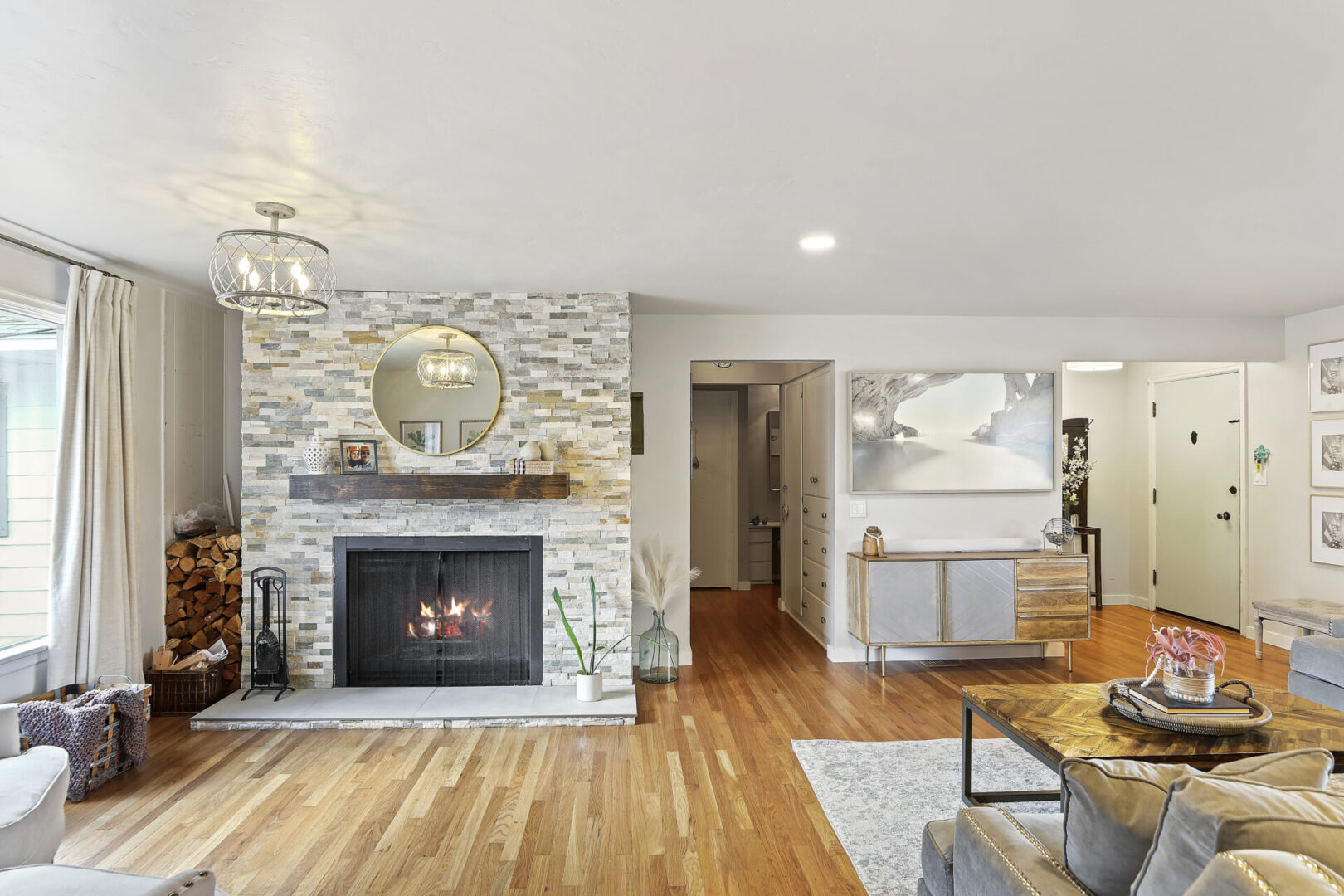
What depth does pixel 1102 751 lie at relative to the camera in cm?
230

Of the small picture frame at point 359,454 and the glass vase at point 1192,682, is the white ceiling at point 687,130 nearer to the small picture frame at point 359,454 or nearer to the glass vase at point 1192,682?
the small picture frame at point 359,454

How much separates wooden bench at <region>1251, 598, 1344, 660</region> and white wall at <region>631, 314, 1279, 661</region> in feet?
4.76

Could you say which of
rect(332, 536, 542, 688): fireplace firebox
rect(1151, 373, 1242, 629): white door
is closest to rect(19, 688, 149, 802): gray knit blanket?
rect(332, 536, 542, 688): fireplace firebox

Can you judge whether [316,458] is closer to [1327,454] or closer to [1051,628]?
[1051,628]

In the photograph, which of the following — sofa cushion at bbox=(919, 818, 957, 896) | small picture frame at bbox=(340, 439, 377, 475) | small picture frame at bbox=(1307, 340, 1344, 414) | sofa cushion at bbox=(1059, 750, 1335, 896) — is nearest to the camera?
sofa cushion at bbox=(1059, 750, 1335, 896)

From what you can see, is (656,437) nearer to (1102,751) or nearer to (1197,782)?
(1102,751)

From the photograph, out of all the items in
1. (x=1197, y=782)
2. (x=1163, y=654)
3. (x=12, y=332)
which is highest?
(x=12, y=332)

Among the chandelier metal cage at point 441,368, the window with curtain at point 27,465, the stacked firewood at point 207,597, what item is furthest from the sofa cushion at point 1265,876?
the stacked firewood at point 207,597

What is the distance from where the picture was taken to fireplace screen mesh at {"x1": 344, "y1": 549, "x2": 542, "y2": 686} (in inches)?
173

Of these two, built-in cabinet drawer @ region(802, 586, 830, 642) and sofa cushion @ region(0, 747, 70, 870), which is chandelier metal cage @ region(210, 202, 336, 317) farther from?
built-in cabinet drawer @ region(802, 586, 830, 642)

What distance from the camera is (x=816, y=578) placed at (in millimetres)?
5699

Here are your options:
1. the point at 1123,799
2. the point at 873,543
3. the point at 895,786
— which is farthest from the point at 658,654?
the point at 1123,799

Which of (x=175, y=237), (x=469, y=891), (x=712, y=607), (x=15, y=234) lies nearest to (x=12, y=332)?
(x=15, y=234)

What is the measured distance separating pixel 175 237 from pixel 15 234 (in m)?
0.62
